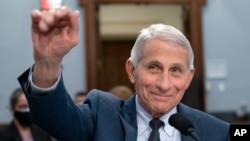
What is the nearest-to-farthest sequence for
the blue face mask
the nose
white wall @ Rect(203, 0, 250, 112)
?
the nose
the blue face mask
white wall @ Rect(203, 0, 250, 112)

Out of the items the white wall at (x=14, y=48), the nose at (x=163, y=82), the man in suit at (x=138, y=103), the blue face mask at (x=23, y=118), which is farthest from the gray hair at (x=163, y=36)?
the white wall at (x=14, y=48)

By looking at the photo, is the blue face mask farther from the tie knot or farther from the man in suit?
the tie knot

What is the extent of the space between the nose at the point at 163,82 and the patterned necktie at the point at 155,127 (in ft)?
0.40

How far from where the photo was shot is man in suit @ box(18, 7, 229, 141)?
1.54m

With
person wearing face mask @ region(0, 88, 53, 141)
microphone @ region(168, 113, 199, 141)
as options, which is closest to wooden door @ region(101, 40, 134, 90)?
person wearing face mask @ region(0, 88, 53, 141)

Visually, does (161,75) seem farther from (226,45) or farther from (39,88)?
(226,45)

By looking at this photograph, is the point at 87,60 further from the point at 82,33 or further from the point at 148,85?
the point at 148,85

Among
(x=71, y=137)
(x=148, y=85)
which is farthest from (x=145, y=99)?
(x=71, y=137)

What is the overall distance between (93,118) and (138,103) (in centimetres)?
18

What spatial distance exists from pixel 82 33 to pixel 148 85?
179 inches

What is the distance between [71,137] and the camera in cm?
165

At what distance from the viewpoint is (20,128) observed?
4.04 meters

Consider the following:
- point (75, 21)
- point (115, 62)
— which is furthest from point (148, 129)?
point (115, 62)

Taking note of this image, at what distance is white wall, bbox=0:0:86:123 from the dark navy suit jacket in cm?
435
